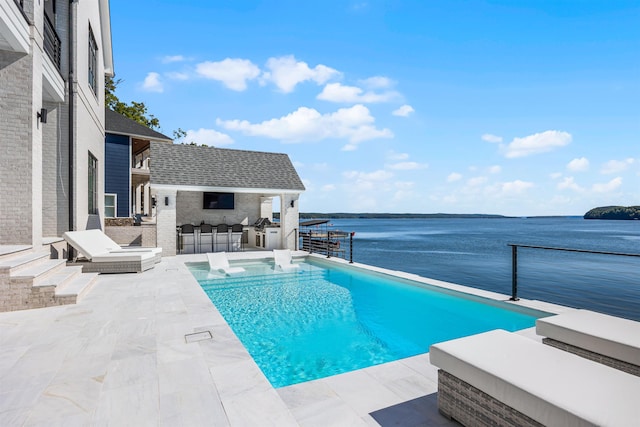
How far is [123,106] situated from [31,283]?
100 feet

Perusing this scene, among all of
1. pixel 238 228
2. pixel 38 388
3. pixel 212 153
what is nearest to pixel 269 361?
pixel 38 388

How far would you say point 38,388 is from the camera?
2.85 meters

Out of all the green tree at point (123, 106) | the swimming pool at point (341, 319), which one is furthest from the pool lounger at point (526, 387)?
the green tree at point (123, 106)

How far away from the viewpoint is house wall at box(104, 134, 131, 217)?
58.5 feet

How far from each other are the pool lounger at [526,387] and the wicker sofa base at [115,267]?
8024 mm

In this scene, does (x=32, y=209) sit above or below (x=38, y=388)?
above

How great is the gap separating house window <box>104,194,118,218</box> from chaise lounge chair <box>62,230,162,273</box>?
9.79 m

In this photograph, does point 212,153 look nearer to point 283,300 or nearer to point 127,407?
point 283,300

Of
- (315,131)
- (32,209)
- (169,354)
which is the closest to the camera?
(169,354)

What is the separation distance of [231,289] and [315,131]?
16282 millimetres

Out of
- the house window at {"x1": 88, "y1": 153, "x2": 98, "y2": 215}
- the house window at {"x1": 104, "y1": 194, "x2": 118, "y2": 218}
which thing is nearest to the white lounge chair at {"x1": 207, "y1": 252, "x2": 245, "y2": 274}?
the house window at {"x1": 88, "y1": 153, "x2": 98, "y2": 215}

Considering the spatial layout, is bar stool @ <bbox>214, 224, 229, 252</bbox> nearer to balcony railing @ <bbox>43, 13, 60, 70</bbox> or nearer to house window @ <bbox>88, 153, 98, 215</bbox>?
house window @ <bbox>88, 153, 98, 215</bbox>

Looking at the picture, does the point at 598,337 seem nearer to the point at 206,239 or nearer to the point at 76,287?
the point at 76,287

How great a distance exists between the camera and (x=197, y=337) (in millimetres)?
4086
